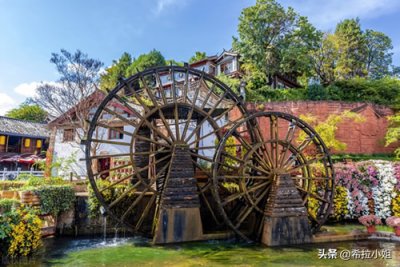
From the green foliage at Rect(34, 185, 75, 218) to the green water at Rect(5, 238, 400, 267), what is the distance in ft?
2.78

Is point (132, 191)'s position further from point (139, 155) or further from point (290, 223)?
point (290, 223)

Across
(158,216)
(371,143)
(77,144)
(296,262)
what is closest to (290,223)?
(296,262)

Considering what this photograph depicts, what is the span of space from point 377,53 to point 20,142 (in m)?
33.6

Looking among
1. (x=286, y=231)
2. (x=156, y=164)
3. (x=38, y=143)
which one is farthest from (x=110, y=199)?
(x=38, y=143)

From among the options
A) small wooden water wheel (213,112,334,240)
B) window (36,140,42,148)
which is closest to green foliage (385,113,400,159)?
small wooden water wheel (213,112,334,240)

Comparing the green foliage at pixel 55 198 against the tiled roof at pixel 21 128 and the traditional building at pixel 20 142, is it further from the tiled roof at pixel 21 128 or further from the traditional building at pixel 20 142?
the tiled roof at pixel 21 128

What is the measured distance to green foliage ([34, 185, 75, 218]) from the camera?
24.6 feet

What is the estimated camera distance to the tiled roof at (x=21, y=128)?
71.1 ft

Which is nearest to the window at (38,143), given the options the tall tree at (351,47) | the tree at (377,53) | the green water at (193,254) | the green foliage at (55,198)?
the green foliage at (55,198)

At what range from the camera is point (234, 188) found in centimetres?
934

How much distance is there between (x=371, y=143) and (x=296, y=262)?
15.6 meters

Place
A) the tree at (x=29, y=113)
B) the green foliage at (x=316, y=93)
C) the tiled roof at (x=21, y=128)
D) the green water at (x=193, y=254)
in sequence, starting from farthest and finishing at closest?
the tree at (x=29, y=113) → the tiled roof at (x=21, y=128) → the green foliage at (x=316, y=93) → the green water at (x=193, y=254)

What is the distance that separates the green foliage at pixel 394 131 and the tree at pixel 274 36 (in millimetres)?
7060

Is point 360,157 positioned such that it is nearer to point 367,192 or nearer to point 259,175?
point 367,192
